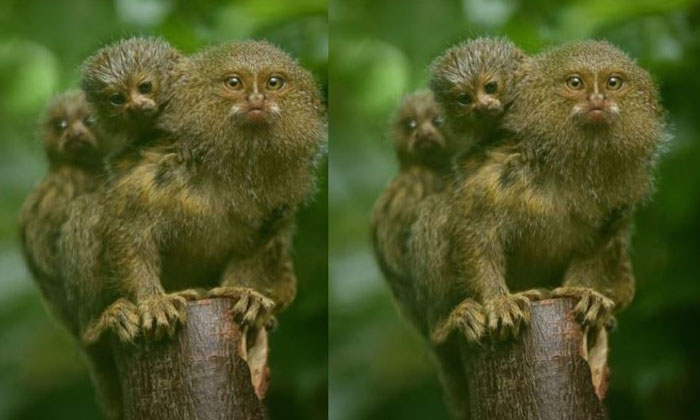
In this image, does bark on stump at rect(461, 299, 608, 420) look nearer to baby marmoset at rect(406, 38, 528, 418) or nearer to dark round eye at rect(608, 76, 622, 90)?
baby marmoset at rect(406, 38, 528, 418)

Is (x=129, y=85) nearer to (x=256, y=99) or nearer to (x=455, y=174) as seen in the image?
(x=256, y=99)

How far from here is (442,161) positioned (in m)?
3.71

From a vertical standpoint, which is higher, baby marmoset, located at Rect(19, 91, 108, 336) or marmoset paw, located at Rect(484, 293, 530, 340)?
baby marmoset, located at Rect(19, 91, 108, 336)

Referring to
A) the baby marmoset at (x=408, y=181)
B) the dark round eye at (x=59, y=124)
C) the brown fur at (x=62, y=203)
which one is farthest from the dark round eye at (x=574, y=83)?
the dark round eye at (x=59, y=124)

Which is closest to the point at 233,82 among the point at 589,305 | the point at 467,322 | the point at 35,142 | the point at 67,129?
the point at 67,129

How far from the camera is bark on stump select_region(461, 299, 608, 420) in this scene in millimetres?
3219

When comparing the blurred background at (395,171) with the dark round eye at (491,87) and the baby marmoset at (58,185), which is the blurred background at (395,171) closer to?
the dark round eye at (491,87)

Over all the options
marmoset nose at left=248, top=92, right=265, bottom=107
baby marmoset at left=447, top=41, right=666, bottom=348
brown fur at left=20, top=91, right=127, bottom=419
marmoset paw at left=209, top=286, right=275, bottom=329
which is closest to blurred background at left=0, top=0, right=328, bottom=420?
brown fur at left=20, top=91, right=127, bottom=419

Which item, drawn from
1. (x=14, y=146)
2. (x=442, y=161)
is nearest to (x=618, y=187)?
(x=442, y=161)

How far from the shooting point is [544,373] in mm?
3229

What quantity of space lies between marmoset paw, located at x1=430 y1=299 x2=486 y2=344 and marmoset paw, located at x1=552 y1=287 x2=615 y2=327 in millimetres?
244

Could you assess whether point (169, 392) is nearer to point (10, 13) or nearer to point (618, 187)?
point (10, 13)

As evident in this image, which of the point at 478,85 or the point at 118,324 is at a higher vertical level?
the point at 478,85

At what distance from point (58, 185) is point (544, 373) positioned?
1.59m
